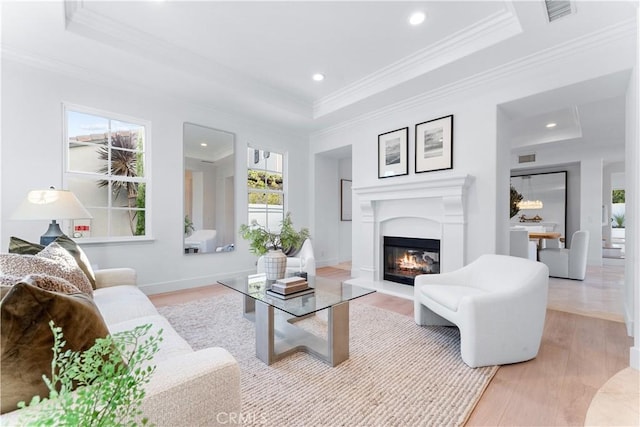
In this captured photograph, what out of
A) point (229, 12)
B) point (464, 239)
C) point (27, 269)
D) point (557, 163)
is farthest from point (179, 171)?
point (557, 163)

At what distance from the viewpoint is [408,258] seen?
4.13 m

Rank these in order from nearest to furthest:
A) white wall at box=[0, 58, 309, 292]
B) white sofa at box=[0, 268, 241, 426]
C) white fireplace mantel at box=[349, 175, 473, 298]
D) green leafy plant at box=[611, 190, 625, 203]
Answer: white sofa at box=[0, 268, 241, 426] < white wall at box=[0, 58, 309, 292] < white fireplace mantel at box=[349, 175, 473, 298] < green leafy plant at box=[611, 190, 625, 203]

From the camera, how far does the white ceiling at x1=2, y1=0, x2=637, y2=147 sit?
2.44 m

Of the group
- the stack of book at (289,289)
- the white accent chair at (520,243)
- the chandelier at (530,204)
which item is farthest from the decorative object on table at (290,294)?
the chandelier at (530,204)

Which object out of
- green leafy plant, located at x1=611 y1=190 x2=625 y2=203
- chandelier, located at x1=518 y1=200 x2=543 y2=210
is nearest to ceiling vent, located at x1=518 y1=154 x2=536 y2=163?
chandelier, located at x1=518 y1=200 x2=543 y2=210

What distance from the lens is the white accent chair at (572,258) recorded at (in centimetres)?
437

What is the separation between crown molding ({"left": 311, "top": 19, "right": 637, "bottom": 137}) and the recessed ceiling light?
1.06 m

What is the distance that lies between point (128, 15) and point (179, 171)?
183 cm

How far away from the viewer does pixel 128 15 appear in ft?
8.38

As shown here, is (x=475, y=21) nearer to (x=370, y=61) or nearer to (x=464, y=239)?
(x=370, y=61)

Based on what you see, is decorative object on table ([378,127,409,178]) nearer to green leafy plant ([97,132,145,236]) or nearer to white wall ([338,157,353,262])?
white wall ([338,157,353,262])

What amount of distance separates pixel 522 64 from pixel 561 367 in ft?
9.25

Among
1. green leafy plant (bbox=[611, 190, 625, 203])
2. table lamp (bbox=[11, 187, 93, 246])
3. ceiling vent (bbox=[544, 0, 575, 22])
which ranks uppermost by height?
ceiling vent (bbox=[544, 0, 575, 22])

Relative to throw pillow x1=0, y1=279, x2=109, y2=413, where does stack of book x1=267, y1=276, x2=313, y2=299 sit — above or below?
below
